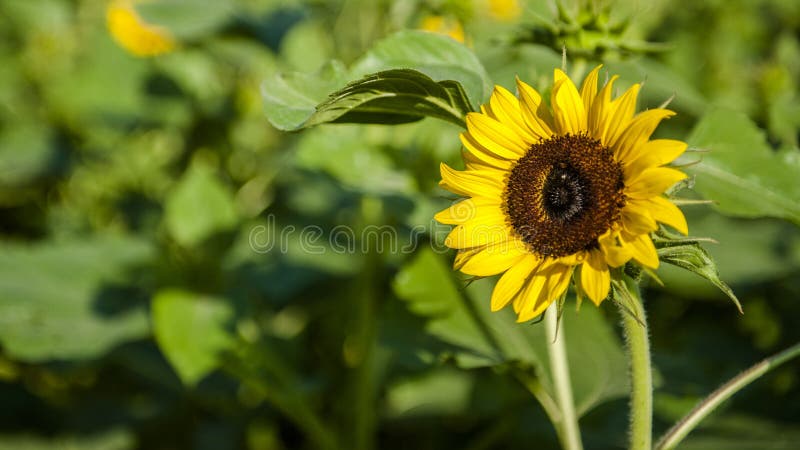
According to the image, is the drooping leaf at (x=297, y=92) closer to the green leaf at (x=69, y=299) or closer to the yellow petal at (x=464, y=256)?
the yellow petal at (x=464, y=256)

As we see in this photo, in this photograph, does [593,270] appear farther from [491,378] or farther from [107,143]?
[107,143]

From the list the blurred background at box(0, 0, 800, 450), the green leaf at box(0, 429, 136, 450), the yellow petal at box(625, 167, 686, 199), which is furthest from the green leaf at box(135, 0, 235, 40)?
the yellow petal at box(625, 167, 686, 199)

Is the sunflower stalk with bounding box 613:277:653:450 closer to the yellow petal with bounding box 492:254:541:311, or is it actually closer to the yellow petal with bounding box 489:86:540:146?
the yellow petal with bounding box 492:254:541:311

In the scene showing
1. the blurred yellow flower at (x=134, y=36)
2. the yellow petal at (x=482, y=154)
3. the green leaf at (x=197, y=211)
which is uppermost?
the blurred yellow flower at (x=134, y=36)

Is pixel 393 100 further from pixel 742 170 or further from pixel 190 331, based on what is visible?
pixel 190 331

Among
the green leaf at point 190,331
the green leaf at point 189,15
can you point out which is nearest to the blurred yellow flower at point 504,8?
the green leaf at point 189,15
